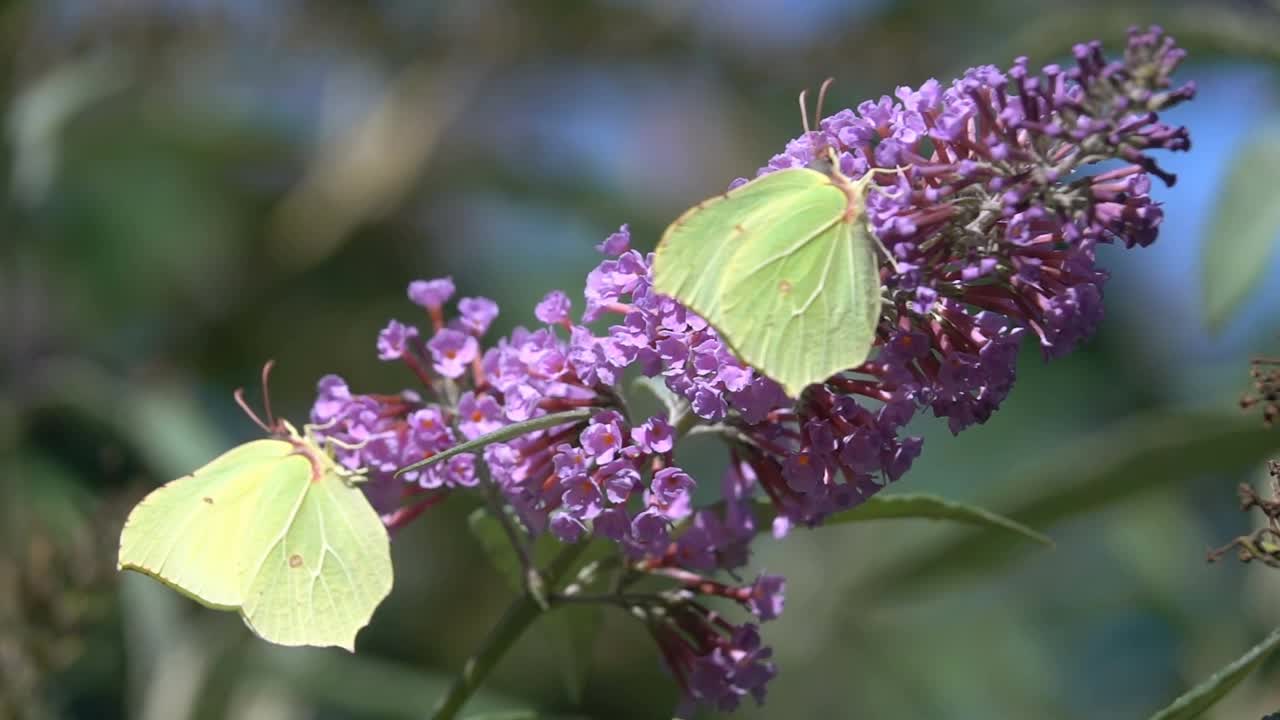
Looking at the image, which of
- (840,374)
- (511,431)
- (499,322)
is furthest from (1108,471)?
(499,322)

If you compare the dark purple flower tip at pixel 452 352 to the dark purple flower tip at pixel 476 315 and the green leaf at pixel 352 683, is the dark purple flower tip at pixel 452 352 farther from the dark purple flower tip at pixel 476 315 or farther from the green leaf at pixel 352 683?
the green leaf at pixel 352 683

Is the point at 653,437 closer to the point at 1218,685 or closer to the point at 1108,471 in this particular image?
the point at 1218,685

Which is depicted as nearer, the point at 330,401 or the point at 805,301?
the point at 805,301

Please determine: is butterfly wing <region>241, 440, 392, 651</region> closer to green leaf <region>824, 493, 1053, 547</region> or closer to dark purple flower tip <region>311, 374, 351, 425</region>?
dark purple flower tip <region>311, 374, 351, 425</region>

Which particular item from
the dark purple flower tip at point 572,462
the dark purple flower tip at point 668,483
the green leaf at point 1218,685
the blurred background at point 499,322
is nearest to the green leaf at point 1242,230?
the blurred background at point 499,322

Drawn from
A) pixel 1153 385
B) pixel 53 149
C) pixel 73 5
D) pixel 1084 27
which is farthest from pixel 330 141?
pixel 1084 27

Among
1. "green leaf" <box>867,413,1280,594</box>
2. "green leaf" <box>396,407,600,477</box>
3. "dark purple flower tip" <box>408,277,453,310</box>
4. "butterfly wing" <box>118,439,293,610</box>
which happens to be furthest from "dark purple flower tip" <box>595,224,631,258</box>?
"green leaf" <box>867,413,1280,594</box>

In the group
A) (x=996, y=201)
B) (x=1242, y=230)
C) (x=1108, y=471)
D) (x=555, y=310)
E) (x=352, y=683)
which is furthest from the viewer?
(x=352, y=683)
